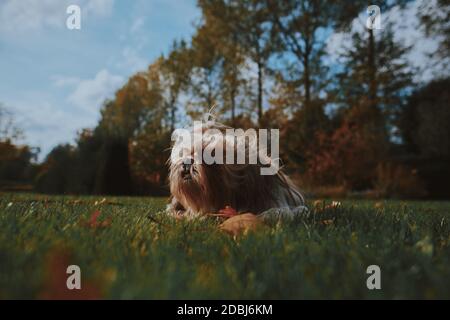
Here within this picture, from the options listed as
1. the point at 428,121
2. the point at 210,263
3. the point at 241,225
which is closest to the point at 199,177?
the point at 241,225

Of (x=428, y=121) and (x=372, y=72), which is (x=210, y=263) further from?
(x=428, y=121)

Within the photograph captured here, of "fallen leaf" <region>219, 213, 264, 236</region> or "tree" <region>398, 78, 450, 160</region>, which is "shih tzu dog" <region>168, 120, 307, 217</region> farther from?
"tree" <region>398, 78, 450, 160</region>

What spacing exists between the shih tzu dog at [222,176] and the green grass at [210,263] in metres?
0.88

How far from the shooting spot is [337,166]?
58.2ft

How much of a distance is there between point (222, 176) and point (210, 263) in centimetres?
154

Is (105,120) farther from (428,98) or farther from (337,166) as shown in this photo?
(428,98)

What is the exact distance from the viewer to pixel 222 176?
3.19 meters

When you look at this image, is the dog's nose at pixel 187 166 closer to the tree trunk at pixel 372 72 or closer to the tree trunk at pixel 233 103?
the tree trunk at pixel 372 72

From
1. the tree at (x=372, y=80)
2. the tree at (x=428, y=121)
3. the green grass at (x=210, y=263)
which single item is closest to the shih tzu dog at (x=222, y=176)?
the green grass at (x=210, y=263)

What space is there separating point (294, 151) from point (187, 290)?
18.4m

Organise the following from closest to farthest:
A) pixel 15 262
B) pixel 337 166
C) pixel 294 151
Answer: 1. pixel 15 262
2. pixel 337 166
3. pixel 294 151

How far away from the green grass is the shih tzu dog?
Answer: 88 centimetres

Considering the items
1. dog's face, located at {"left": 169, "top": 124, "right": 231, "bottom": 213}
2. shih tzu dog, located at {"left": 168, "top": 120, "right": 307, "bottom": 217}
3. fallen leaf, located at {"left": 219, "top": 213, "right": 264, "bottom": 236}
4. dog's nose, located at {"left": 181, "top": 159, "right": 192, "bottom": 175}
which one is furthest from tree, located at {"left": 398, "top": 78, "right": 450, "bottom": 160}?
fallen leaf, located at {"left": 219, "top": 213, "right": 264, "bottom": 236}
